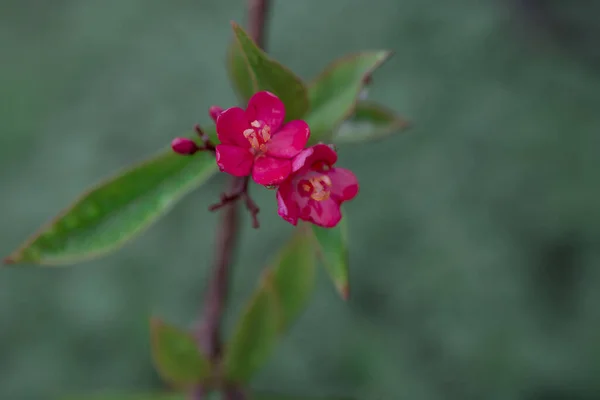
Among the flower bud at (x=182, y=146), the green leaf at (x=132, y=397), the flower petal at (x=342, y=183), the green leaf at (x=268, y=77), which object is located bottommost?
the green leaf at (x=132, y=397)

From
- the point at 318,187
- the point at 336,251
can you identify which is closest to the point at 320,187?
the point at 318,187

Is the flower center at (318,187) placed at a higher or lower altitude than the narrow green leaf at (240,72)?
lower

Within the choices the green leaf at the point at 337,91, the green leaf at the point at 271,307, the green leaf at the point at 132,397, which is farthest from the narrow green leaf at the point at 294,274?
the green leaf at the point at 337,91

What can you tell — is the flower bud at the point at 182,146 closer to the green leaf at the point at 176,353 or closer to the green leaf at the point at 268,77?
the green leaf at the point at 268,77

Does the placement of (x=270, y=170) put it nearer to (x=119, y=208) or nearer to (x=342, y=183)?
(x=342, y=183)

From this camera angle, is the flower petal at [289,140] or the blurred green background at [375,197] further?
the blurred green background at [375,197]
